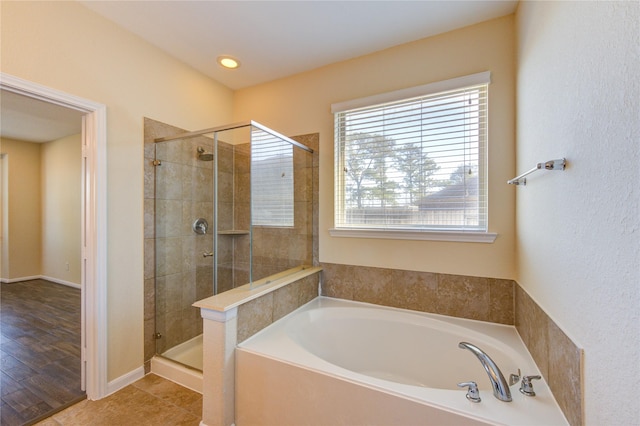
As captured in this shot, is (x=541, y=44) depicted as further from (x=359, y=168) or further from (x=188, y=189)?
(x=188, y=189)

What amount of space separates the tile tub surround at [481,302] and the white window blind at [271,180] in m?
0.63

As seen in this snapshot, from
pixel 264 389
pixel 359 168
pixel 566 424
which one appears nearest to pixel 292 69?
pixel 359 168

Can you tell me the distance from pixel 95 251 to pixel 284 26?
6.59 ft

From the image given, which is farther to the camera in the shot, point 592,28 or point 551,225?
point 551,225

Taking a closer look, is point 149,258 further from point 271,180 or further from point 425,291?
point 425,291

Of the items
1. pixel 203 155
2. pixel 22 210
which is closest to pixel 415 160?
pixel 203 155

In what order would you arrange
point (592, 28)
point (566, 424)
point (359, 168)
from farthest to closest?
point (359, 168) → point (566, 424) → point (592, 28)

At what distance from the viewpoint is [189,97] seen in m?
2.40

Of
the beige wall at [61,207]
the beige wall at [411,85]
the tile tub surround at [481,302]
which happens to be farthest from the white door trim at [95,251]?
the beige wall at [61,207]

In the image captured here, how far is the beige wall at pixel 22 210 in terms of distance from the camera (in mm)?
4465

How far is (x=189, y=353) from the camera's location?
222 cm

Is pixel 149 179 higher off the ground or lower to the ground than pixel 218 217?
higher

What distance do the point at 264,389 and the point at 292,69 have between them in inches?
97.5

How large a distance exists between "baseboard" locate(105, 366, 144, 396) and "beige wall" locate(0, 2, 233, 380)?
30 millimetres
